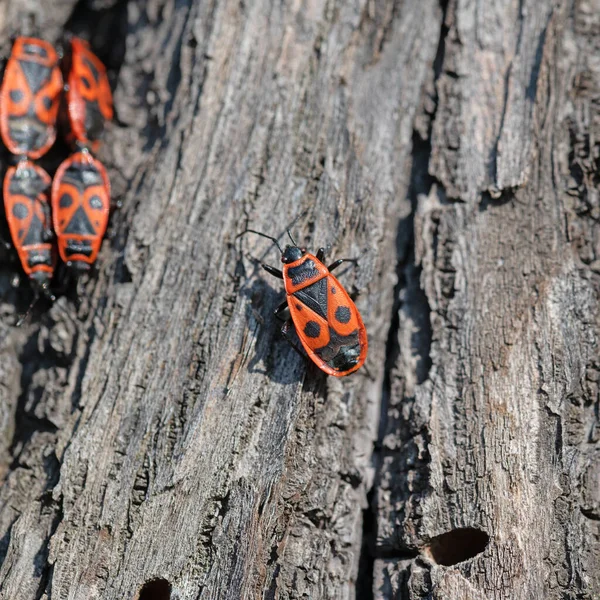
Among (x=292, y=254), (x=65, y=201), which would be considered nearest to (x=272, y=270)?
(x=292, y=254)

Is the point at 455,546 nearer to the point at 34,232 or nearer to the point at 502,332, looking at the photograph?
the point at 502,332

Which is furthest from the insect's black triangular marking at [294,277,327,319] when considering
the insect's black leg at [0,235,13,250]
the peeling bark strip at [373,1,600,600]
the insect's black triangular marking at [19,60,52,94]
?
the insect's black triangular marking at [19,60,52,94]

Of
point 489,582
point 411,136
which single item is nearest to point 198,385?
point 489,582

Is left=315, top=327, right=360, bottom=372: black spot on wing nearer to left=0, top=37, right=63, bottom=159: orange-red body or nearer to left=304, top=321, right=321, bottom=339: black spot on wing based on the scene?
left=304, top=321, right=321, bottom=339: black spot on wing

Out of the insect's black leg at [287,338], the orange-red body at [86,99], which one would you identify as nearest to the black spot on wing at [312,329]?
the insect's black leg at [287,338]

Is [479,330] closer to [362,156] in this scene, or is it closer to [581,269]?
[581,269]

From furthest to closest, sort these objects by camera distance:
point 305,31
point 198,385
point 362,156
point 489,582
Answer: point 305,31 → point 362,156 → point 198,385 → point 489,582
